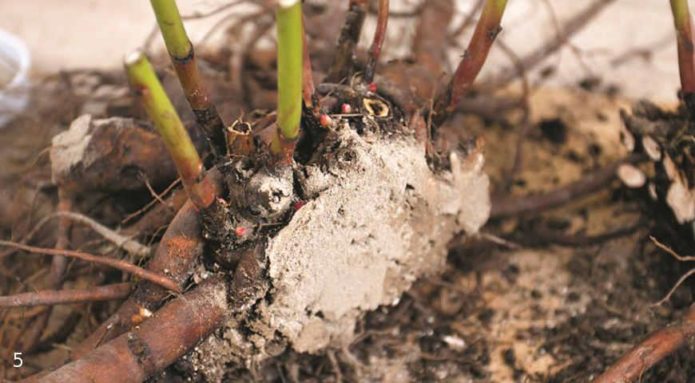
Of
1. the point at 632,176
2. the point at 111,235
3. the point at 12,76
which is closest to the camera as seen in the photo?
the point at 111,235

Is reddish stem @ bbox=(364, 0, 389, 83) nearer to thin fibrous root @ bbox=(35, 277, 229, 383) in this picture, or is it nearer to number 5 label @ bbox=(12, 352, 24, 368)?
thin fibrous root @ bbox=(35, 277, 229, 383)

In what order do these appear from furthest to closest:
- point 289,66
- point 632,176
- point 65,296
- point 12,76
Answer: point 12,76
point 632,176
point 65,296
point 289,66

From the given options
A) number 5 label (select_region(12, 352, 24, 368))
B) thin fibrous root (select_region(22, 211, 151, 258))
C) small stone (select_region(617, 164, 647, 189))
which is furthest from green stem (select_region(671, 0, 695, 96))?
number 5 label (select_region(12, 352, 24, 368))

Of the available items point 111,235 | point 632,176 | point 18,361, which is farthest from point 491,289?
point 18,361

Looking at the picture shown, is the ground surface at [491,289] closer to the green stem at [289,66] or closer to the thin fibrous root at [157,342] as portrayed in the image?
the thin fibrous root at [157,342]

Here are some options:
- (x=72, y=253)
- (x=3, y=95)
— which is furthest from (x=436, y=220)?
(x=3, y=95)

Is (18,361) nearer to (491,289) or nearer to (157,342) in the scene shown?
(157,342)

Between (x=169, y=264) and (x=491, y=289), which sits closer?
(x=169, y=264)
